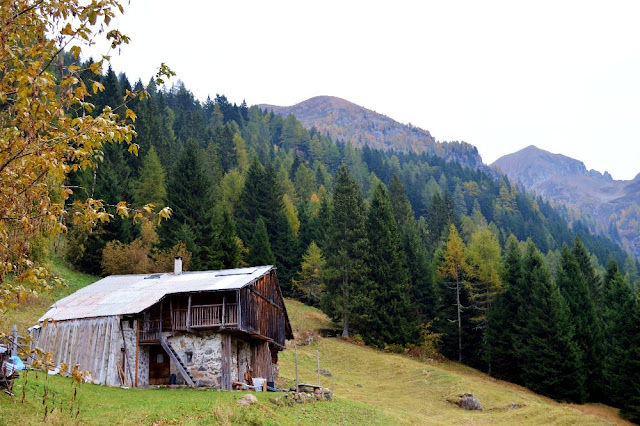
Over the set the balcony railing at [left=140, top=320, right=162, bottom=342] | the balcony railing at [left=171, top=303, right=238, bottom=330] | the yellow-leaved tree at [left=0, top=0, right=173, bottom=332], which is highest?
the yellow-leaved tree at [left=0, top=0, right=173, bottom=332]

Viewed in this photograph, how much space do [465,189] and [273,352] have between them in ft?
434

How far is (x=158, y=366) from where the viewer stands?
29.7 meters

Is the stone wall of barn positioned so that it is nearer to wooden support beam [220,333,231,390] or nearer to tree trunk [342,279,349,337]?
wooden support beam [220,333,231,390]

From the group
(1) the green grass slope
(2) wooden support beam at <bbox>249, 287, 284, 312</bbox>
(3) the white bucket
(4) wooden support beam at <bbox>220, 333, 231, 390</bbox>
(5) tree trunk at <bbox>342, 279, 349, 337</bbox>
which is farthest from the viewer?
(5) tree trunk at <bbox>342, 279, 349, 337</bbox>

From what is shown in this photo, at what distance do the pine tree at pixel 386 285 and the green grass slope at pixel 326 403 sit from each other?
3427 mm

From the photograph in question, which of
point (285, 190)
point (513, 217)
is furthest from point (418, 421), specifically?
point (513, 217)

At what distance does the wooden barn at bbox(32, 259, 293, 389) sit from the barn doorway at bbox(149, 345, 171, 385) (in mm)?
52

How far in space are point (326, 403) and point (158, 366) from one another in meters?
9.51

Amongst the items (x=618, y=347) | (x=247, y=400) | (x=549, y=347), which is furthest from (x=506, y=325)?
(x=247, y=400)

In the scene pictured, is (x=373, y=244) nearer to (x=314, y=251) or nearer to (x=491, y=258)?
(x=314, y=251)

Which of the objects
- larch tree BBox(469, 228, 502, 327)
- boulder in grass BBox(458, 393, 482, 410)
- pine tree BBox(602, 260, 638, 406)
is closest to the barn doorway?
boulder in grass BBox(458, 393, 482, 410)

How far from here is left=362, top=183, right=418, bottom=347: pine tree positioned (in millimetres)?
53906

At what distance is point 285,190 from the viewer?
3821 inches

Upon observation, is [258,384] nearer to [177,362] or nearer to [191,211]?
[177,362]
